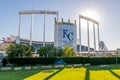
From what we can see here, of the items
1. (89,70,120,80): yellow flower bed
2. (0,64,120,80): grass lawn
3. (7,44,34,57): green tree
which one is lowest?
(0,64,120,80): grass lawn

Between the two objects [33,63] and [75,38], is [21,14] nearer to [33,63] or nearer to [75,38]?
[75,38]

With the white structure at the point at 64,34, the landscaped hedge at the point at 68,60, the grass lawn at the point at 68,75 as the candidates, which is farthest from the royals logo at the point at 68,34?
the grass lawn at the point at 68,75

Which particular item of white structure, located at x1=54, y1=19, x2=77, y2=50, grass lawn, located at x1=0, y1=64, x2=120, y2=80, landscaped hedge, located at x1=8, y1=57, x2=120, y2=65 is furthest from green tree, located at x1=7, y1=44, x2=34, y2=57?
white structure, located at x1=54, y1=19, x2=77, y2=50

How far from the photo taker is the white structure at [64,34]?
123000 millimetres

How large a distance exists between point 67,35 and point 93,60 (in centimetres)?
8010

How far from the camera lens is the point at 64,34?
406 feet

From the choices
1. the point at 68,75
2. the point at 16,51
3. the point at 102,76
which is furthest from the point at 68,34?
the point at 102,76

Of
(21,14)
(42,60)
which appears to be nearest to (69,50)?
(42,60)

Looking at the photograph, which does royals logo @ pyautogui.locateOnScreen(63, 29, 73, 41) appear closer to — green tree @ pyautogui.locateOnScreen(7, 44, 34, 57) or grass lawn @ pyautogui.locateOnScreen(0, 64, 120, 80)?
green tree @ pyautogui.locateOnScreen(7, 44, 34, 57)

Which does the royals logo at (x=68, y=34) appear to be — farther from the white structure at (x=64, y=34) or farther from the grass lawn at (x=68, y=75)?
the grass lawn at (x=68, y=75)

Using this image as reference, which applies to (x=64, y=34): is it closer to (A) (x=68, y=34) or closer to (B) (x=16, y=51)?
(A) (x=68, y=34)

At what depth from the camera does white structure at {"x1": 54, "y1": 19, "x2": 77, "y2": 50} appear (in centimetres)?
12300

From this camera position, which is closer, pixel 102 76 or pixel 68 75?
pixel 102 76

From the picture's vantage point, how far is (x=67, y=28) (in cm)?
12488
